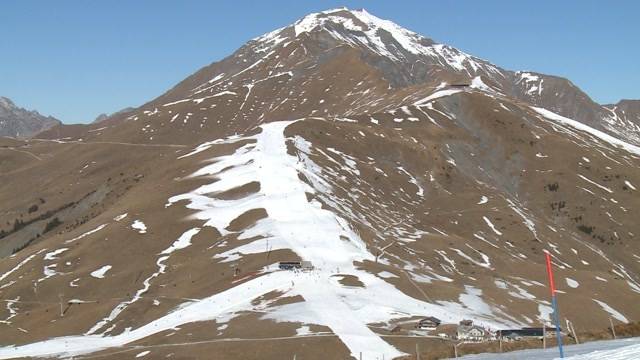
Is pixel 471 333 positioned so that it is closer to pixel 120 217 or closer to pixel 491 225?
pixel 120 217

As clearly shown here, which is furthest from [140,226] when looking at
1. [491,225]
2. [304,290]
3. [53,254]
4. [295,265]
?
[491,225]

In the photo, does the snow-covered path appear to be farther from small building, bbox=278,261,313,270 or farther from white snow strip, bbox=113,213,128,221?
white snow strip, bbox=113,213,128,221

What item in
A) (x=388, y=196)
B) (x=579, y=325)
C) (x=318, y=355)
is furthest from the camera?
A: (x=388, y=196)

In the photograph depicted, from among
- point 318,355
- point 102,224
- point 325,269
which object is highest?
point 102,224

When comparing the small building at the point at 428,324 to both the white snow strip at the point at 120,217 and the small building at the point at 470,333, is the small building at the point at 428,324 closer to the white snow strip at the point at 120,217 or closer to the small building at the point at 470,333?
the small building at the point at 470,333

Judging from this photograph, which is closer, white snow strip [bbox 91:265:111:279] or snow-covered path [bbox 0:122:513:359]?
snow-covered path [bbox 0:122:513:359]

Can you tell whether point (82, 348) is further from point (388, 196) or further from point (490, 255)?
point (388, 196)

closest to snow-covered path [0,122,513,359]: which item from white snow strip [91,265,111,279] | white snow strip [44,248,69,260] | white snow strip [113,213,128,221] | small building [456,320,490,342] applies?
small building [456,320,490,342]

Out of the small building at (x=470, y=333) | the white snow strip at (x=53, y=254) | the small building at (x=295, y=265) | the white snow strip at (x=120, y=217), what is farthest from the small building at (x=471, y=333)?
the white snow strip at (x=120, y=217)

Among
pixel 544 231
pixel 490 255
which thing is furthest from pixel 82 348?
pixel 544 231
